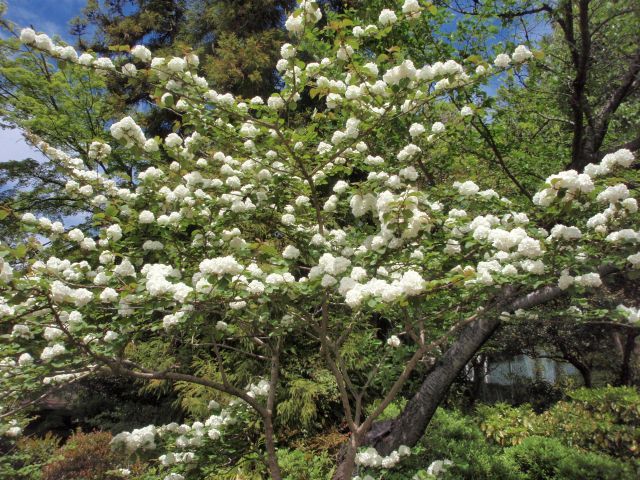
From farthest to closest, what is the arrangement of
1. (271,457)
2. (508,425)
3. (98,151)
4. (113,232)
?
1. (508,425)
2. (271,457)
3. (98,151)
4. (113,232)

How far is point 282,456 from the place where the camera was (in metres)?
5.01

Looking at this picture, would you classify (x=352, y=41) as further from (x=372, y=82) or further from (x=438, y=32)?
(x=438, y=32)

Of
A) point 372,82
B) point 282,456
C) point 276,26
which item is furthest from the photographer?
point 276,26

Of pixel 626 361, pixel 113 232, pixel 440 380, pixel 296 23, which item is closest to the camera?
pixel 296 23

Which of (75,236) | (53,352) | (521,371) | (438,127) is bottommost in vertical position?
(521,371)

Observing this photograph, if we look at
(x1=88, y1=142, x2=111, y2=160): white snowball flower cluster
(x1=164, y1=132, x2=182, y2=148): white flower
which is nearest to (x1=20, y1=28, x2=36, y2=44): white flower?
(x1=88, y1=142, x2=111, y2=160): white snowball flower cluster

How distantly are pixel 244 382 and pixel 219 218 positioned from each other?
157 inches

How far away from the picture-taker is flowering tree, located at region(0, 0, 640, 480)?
1969 millimetres

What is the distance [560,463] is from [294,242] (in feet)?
10.7

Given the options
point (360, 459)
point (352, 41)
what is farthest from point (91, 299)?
point (360, 459)

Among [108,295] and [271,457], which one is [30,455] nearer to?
[271,457]

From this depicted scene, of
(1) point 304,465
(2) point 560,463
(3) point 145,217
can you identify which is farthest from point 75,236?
(2) point 560,463

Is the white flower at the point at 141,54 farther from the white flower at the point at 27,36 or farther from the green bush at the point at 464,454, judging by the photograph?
the green bush at the point at 464,454

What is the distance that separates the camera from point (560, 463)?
3.93m
